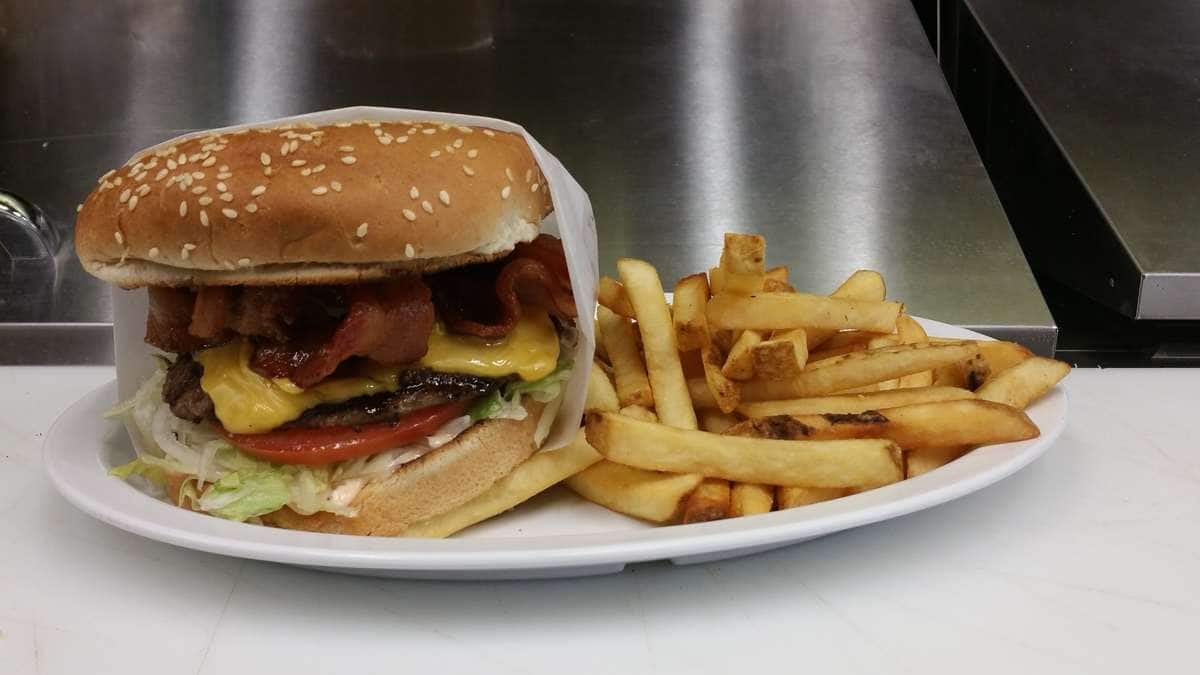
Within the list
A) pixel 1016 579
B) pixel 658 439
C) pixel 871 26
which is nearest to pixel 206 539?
pixel 658 439

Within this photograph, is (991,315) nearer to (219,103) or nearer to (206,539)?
(206,539)

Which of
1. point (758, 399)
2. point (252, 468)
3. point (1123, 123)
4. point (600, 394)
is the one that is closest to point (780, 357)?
point (758, 399)

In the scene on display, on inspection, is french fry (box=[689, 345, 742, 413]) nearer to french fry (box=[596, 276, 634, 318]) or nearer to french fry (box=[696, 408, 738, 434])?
french fry (box=[696, 408, 738, 434])

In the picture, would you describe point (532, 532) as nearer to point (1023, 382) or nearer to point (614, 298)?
point (614, 298)

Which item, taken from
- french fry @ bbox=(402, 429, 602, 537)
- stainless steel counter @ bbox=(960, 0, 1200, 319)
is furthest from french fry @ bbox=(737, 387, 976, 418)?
stainless steel counter @ bbox=(960, 0, 1200, 319)

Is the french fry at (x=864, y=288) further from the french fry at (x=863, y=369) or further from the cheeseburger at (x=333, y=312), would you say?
the cheeseburger at (x=333, y=312)

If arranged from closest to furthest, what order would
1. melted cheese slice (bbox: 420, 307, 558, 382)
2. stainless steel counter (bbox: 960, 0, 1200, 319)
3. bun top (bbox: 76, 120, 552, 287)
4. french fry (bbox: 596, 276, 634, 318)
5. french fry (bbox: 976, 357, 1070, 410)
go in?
bun top (bbox: 76, 120, 552, 287) < melted cheese slice (bbox: 420, 307, 558, 382) < french fry (bbox: 976, 357, 1070, 410) < french fry (bbox: 596, 276, 634, 318) < stainless steel counter (bbox: 960, 0, 1200, 319)
